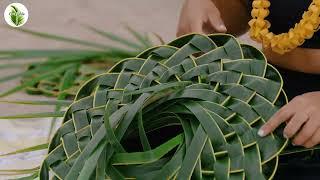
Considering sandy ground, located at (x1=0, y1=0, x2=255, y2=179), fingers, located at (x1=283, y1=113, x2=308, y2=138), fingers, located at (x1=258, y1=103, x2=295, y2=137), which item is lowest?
fingers, located at (x1=283, y1=113, x2=308, y2=138)

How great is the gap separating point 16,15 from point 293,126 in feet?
5.47

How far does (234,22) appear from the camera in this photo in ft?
3.29

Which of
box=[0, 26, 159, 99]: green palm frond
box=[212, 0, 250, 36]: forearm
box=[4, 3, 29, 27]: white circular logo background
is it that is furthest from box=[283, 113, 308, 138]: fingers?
box=[4, 3, 29, 27]: white circular logo background

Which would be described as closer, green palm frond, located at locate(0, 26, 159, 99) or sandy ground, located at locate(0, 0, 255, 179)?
green palm frond, located at locate(0, 26, 159, 99)

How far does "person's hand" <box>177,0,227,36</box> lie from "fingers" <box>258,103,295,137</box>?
220 mm

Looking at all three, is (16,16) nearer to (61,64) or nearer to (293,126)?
(61,64)

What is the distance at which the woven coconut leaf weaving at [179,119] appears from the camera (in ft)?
2.30

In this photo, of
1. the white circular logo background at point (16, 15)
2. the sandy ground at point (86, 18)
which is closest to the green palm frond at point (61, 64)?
the sandy ground at point (86, 18)

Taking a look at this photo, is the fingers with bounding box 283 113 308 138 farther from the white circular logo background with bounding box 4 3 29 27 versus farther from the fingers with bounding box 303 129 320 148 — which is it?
the white circular logo background with bounding box 4 3 29 27

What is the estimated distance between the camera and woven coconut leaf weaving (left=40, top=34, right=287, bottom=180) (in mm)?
701

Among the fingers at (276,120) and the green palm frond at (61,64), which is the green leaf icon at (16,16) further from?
the fingers at (276,120)

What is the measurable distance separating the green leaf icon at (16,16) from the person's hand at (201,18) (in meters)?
1.30

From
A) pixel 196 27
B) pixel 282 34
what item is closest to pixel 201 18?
pixel 196 27

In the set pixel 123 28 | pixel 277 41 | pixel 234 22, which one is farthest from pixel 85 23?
pixel 277 41
